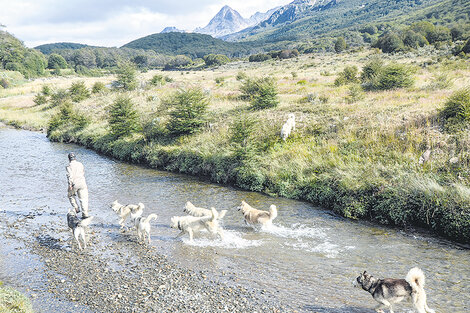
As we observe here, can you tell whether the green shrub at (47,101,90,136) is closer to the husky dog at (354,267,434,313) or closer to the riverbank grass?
the riverbank grass

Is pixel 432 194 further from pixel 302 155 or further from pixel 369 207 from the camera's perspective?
pixel 302 155

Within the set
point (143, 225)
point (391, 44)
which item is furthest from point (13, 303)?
point (391, 44)

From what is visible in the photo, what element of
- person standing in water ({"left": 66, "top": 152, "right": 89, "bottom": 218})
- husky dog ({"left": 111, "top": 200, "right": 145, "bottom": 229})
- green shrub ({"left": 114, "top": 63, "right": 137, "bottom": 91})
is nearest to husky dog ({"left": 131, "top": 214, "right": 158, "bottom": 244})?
husky dog ({"left": 111, "top": 200, "right": 145, "bottom": 229})

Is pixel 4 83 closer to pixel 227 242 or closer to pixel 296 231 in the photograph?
pixel 227 242

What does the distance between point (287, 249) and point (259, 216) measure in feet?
5.26

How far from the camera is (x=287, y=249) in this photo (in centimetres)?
966

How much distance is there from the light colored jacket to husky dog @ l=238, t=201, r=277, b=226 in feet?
20.3

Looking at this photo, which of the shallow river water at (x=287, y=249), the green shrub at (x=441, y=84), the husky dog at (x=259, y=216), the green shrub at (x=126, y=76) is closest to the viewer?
the shallow river water at (x=287, y=249)

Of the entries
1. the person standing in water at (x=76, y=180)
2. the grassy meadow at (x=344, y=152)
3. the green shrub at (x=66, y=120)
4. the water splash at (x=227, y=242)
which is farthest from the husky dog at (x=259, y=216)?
the green shrub at (x=66, y=120)

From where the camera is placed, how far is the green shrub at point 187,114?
71.7ft

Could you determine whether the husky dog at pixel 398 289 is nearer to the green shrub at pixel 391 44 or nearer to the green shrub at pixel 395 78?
the green shrub at pixel 395 78

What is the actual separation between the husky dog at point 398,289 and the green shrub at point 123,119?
21.9m

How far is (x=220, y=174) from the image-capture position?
1712 centimetres

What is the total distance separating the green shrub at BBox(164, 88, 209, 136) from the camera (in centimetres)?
2186
